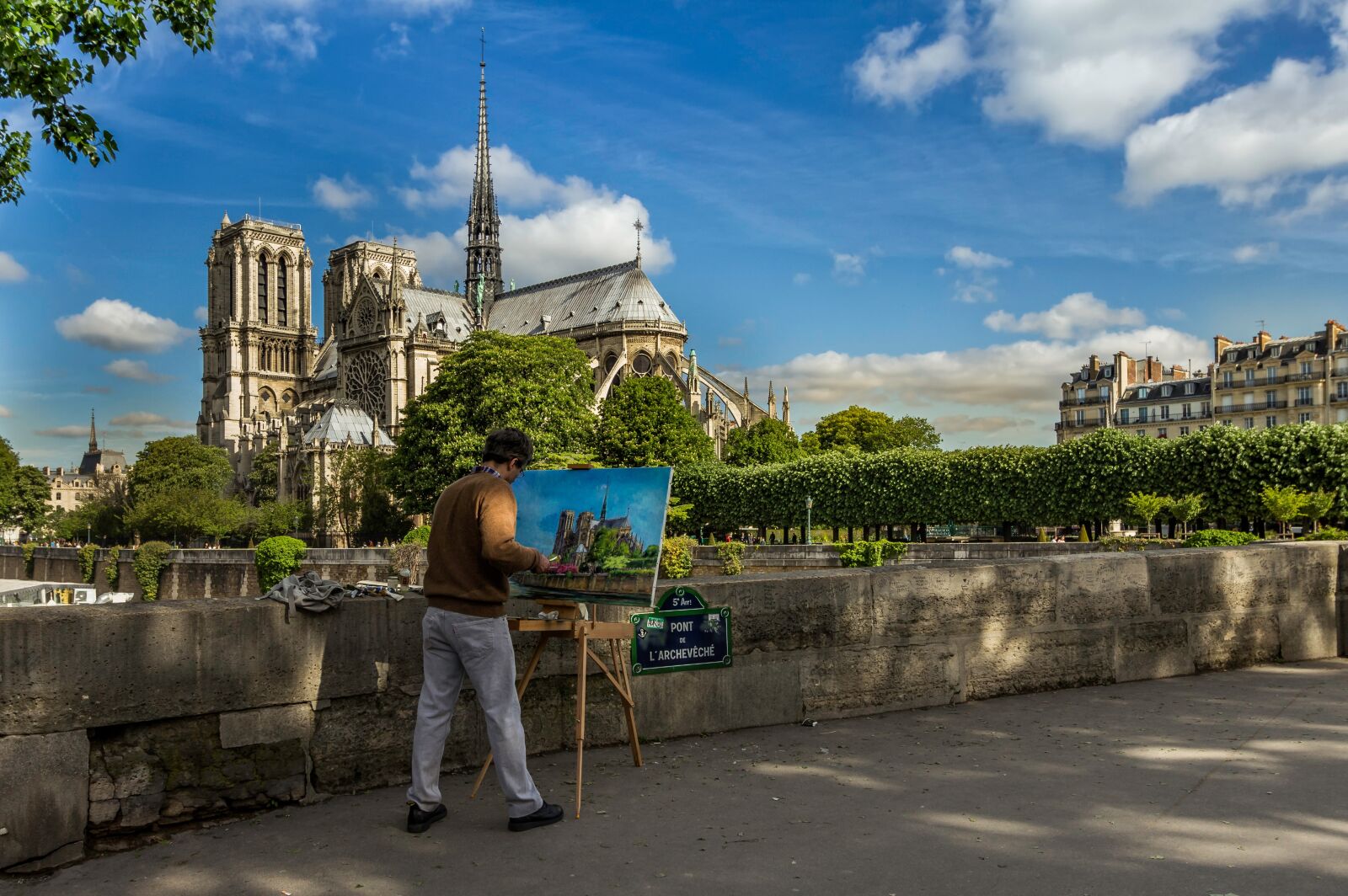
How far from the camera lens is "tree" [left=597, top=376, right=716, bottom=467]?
2413 inches

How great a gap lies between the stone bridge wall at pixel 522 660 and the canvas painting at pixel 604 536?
0.80m

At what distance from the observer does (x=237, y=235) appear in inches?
4441

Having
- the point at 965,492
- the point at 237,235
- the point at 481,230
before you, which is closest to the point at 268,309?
the point at 237,235

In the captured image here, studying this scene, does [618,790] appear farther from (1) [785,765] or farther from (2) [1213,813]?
(2) [1213,813]

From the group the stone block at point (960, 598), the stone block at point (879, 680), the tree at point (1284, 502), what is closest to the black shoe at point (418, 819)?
the stone block at point (879, 680)

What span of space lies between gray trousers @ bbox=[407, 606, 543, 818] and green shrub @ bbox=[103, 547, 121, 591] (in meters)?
54.2

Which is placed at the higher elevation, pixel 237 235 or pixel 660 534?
pixel 237 235

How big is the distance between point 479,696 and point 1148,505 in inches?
1485

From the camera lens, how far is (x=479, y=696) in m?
5.12

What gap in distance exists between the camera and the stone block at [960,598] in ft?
24.9

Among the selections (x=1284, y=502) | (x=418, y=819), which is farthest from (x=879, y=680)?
(x=1284, y=502)

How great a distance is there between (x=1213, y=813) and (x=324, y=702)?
4446 millimetres

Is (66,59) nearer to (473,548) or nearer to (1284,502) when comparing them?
(473,548)

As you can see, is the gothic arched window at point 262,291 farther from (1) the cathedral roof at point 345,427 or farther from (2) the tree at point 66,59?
(2) the tree at point 66,59
